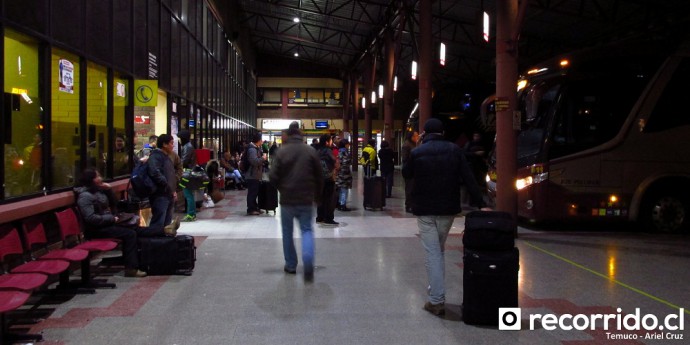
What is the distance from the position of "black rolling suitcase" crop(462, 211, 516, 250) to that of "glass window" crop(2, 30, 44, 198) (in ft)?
17.3

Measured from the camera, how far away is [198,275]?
7973 mm

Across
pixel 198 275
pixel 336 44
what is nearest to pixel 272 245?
pixel 198 275

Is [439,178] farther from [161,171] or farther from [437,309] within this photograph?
[161,171]

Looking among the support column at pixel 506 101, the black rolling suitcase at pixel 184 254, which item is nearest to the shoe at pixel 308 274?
the black rolling suitcase at pixel 184 254

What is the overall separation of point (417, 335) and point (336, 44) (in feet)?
125

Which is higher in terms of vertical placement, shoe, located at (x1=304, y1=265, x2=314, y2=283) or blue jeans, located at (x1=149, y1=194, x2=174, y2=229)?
blue jeans, located at (x1=149, y1=194, x2=174, y2=229)

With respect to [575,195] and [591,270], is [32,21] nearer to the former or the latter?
[591,270]

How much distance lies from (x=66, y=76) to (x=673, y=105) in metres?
11.0

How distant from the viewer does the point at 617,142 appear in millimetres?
12070

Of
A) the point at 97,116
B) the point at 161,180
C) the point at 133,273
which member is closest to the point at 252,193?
the point at 97,116

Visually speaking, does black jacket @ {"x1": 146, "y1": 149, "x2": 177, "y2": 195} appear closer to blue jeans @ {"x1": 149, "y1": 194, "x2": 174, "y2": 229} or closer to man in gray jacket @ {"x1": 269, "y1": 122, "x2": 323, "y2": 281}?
blue jeans @ {"x1": 149, "y1": 194, "x2": 174, "y2": 229}

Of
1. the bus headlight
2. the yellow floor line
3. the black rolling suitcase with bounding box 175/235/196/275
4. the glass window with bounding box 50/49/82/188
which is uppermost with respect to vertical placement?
the glass window with bounding box 50/49/82/188

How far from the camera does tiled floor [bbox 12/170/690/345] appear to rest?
5.52 metres

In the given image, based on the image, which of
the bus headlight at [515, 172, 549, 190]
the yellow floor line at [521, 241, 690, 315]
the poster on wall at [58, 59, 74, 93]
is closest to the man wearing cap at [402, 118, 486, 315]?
the yellow floor line at [521, 241, 690, 315]
